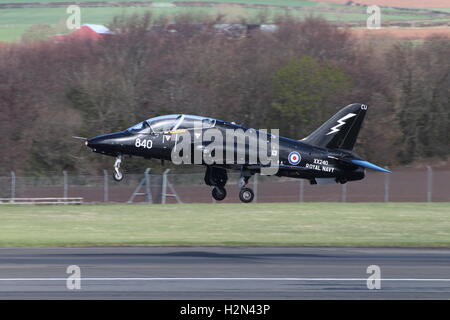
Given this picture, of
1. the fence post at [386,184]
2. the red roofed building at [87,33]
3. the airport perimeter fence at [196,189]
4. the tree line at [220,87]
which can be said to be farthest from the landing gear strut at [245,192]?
the red roofed building at [87,33]

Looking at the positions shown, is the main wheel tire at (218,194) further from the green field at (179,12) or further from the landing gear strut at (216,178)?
the green field at (179,12)

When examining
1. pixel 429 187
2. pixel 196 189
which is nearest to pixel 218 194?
pixel 196 189

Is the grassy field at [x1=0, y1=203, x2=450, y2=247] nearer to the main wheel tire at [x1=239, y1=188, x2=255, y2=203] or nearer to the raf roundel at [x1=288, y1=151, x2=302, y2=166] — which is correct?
the main wheel tire at [x1=239, y1=188, x2=255, y2=203]

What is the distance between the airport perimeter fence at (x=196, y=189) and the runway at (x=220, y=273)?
18.0m

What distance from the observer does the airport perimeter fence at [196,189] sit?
153 ft

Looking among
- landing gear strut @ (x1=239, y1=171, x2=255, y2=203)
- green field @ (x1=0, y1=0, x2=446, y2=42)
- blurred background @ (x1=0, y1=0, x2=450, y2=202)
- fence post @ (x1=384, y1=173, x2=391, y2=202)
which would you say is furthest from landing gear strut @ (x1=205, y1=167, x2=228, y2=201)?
green field @ (x1=0, y1=0, x2=446, y2=42)

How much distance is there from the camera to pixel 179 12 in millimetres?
78938

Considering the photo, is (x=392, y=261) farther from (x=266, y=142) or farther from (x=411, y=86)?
(x=411, y=86)

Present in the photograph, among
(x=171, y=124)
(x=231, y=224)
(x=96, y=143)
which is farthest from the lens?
(x=231, y=224)

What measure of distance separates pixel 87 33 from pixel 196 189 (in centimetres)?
3206

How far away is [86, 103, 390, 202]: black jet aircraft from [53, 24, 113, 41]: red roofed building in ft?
142

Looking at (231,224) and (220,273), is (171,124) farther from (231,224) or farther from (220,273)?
(231,224)

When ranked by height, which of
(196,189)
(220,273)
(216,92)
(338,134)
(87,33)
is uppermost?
(87,33)

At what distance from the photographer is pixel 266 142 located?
1133 inches
